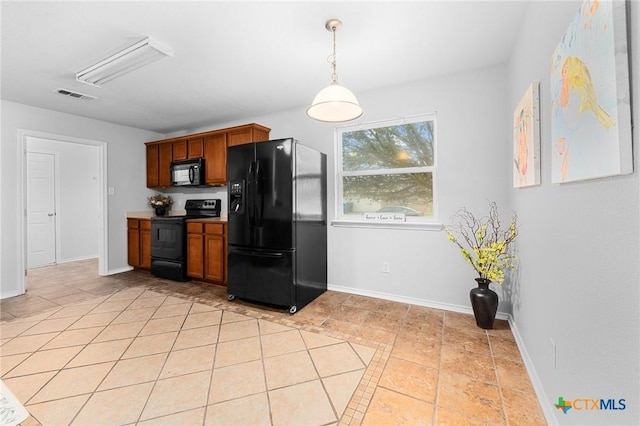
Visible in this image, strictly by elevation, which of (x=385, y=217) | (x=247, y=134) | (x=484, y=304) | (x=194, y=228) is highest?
(x=247, y=134)

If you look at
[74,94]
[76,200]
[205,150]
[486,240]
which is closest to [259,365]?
[486,240]

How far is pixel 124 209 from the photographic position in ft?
15.3

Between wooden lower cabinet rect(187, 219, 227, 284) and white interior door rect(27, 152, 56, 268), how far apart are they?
3581 millimetres

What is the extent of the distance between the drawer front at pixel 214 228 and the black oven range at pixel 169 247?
1.43 ft

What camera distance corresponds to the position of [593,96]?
0.96 metres

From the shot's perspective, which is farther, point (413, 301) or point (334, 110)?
point (413, 301)

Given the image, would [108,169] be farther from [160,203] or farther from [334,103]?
[334,103]

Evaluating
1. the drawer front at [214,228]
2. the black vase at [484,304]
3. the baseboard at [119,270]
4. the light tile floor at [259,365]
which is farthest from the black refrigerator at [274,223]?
the baseboard at [119,270]

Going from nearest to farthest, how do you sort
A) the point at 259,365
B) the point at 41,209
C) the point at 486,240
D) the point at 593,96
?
the point at 593,96 → the point at 259,365 → the point at 486,240 → the point at 41,209

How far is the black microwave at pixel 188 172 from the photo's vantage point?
4.18 meters

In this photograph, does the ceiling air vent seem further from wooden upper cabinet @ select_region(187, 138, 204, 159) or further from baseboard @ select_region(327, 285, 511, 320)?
baseboard @ select_region(327, 285, 511, 320)

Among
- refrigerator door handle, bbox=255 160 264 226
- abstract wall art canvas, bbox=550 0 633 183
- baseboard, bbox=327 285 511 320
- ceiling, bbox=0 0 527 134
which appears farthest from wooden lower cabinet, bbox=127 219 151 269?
abstract wall art canvas, bbox=550 0 633 183

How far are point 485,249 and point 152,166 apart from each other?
17.4 feet

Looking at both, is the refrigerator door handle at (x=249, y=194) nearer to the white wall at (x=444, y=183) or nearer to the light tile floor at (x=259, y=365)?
the light tile floor at (x=259, y=365)
